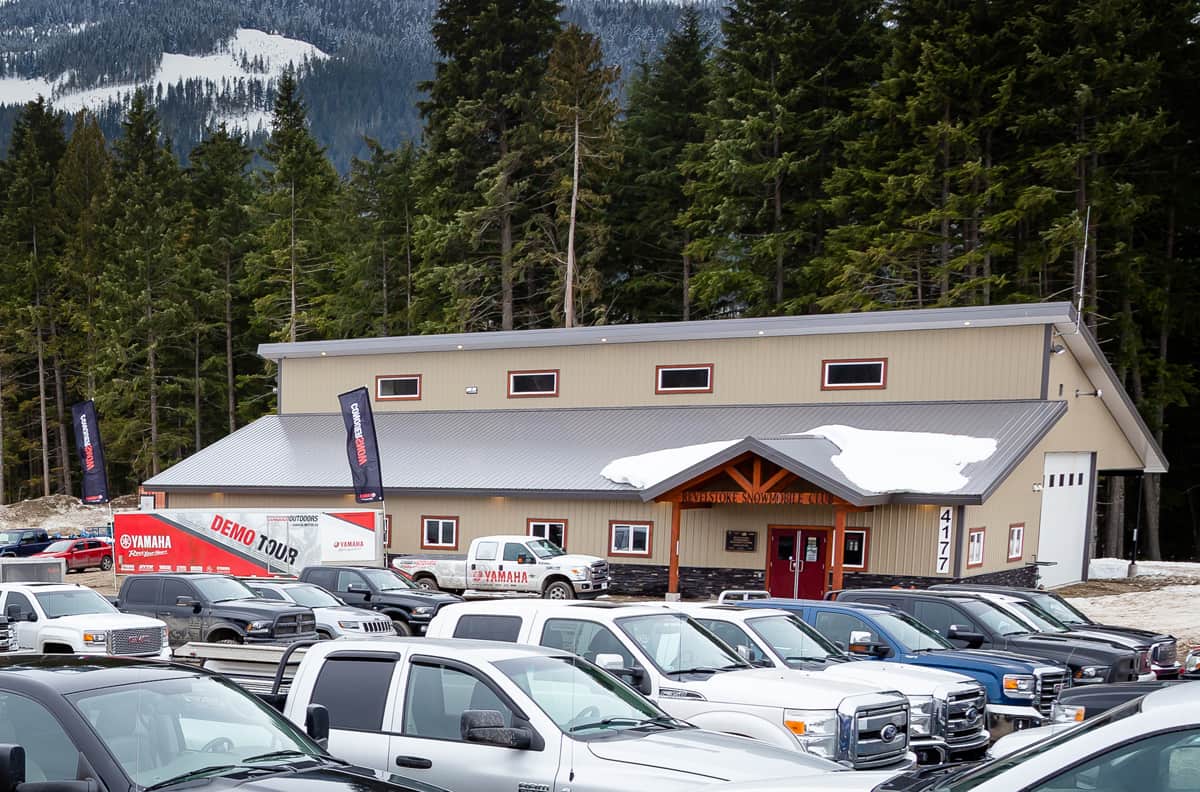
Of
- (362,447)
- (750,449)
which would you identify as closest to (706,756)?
(750,449)

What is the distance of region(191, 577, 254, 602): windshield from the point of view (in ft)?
70.2

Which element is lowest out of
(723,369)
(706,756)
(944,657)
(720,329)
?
(944,657)

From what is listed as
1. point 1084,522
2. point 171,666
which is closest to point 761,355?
point 1084,522

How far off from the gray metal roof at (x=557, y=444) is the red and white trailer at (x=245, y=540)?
4.02 meters

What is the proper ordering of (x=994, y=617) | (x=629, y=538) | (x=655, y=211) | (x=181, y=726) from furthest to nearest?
(x=655, y=211) → (x=629, y=538) → (x=994, y=617) → (x=181, y=726)

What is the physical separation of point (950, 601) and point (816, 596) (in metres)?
14.4

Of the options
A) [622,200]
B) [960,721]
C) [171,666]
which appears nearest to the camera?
[171,666]

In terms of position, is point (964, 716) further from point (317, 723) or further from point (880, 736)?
point (317, 723)

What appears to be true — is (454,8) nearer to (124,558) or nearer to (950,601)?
(124,558)

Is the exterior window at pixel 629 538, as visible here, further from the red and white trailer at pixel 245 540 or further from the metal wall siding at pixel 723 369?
the red and white trailer at pixel 245 540

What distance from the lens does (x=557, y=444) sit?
3591cm

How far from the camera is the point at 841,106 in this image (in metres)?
54.3

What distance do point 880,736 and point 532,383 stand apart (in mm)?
28931

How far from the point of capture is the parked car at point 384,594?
23.6 m
